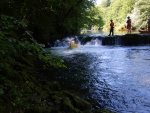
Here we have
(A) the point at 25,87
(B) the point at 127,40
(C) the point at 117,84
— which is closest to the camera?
(A) the point at 25,87

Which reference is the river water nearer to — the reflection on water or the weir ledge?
the reflection on water

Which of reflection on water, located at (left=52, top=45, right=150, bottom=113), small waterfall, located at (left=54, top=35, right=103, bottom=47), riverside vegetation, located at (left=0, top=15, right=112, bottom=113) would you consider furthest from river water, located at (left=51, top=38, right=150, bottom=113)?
small waterfall, located at (left=54, top=35, right=103, bottom=47)

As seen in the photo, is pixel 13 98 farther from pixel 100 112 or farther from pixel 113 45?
pixel 113 45

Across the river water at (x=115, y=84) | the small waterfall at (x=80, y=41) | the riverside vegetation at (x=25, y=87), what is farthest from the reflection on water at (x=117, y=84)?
the small waterfall at (x=80, y=41)

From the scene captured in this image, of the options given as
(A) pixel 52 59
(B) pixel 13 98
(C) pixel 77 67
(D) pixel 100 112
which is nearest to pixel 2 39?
(A) pixel 52 59

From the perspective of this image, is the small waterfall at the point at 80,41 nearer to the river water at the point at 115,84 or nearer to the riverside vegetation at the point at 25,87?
the river water at the point at 115,84

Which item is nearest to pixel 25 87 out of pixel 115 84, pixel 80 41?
pixel 115 84

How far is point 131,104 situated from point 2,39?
151 inches

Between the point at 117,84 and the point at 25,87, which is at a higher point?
the point at 25,87

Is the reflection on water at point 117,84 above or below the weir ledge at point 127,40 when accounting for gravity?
below

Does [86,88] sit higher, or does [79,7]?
[79,7]

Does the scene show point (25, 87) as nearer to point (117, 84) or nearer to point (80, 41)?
point (117, 84)

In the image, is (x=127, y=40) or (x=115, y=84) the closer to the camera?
(x=115, y=84)

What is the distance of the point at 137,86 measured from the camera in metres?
7.78
